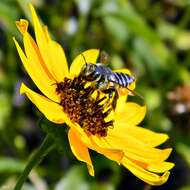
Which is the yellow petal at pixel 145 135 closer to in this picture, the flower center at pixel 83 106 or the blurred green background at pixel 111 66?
the flower center at pixel 83 106

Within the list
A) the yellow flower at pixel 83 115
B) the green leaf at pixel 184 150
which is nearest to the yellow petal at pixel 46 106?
the yellow flower at pixel 83 115

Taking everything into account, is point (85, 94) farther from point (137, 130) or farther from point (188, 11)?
point (188, 11)

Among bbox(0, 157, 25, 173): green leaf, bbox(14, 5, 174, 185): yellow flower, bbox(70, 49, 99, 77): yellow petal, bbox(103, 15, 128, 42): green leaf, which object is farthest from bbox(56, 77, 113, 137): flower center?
bbox(103, 15, 128, 42): green leaf

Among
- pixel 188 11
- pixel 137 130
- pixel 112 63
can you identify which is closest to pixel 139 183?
pixel 112 63

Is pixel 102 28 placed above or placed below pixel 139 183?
above

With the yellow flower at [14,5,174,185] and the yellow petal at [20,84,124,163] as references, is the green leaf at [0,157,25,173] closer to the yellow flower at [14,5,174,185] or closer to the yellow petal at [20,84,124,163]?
the yellow flower at [14,5,174,185]

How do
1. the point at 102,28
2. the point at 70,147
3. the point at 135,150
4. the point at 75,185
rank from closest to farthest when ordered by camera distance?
the point at 70,147, the point at 135,150, the point at 75,185, the point at 102,28

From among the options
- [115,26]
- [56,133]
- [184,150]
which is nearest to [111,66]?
[115,26]

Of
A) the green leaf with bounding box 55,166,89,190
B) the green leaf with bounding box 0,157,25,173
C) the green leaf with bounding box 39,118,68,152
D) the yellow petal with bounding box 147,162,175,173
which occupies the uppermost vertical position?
the green leaf with bounding box 39,118,68,152
